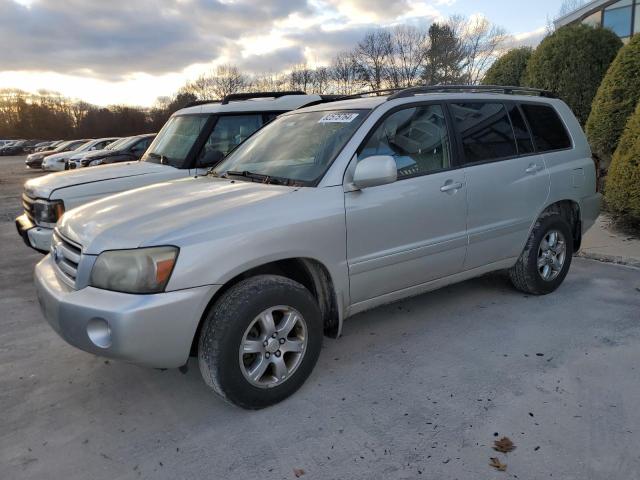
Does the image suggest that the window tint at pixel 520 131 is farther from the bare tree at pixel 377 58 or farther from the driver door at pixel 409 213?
the bare tree at pixel 377 58

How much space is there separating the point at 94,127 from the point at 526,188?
236 ft

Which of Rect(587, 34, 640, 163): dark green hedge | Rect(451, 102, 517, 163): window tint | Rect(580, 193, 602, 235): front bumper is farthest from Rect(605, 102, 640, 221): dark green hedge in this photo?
Rect(451, 102, 517, 163): window tint

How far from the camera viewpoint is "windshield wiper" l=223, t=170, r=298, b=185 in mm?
3313

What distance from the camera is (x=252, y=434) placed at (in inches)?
107

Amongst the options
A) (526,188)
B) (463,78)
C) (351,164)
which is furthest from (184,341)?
(463,78)

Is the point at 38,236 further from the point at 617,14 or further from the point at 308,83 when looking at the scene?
the point at 308,83

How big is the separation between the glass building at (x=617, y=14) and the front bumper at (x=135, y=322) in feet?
76.5

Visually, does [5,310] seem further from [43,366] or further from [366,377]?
[366,377]

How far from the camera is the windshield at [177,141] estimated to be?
20.2 feet

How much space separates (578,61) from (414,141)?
25.8 feet

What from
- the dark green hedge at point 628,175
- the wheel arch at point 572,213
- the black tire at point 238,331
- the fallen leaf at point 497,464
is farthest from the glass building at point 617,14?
the fallen leaf at point 497,464

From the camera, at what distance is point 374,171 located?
3066 mm

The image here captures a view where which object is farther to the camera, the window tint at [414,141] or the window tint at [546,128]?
the window tint at [546,128]

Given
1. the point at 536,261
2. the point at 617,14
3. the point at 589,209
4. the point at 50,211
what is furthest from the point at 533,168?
the point at 617,14
